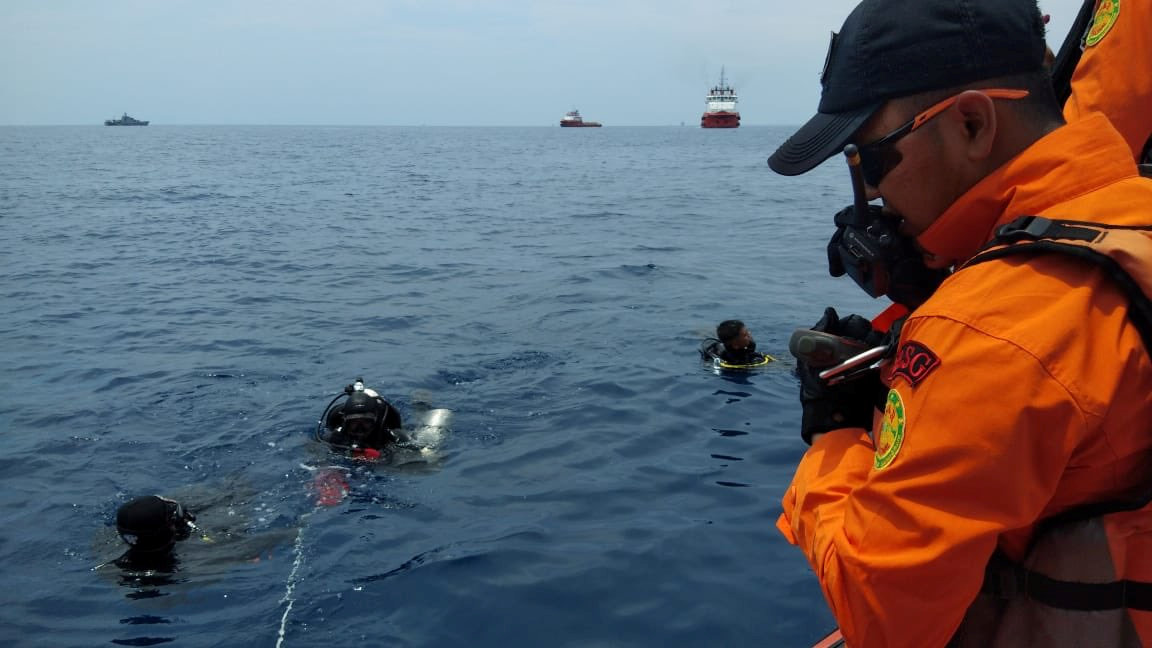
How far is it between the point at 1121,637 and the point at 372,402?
21.2 feet

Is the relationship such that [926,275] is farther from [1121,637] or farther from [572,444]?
[572,444]

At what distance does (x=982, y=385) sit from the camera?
124 centimetres

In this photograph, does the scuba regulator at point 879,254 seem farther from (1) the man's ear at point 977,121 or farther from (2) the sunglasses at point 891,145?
(1) the man's ear at point 977,121

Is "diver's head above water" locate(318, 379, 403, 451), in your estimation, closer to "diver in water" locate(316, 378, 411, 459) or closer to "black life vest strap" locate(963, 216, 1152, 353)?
"diver in water" locate(316, 378, 411, 459)

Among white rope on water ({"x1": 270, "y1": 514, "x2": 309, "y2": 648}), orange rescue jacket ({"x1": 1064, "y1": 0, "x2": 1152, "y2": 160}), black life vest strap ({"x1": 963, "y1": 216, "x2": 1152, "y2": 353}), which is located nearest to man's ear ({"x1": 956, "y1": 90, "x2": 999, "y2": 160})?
black life vest strap ({"x1": 963, "y1": 216, "x2": 1152, "y2": 353})

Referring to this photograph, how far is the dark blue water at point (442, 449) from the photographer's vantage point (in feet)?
16.7

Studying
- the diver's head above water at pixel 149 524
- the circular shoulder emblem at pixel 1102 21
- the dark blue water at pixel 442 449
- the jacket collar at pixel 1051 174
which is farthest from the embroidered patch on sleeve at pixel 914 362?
the diver's head above water at pixel 149 524

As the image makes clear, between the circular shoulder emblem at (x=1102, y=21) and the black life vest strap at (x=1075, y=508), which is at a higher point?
the circular shoulder emblem at (x=1102, y=21)

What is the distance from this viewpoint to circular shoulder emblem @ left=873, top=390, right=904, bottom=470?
136 centimetres

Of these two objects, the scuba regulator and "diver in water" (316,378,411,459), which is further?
"diver in water" (316,378,411,459)

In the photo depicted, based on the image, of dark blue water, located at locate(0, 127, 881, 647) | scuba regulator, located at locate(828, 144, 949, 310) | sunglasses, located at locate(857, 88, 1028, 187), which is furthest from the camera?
dark blue water, located at locate(0, 127, 881, 647)

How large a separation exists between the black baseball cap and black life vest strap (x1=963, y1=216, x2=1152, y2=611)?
0.31m

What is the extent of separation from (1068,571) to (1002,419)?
371 millimetres

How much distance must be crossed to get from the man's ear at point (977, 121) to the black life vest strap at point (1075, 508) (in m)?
0.17
